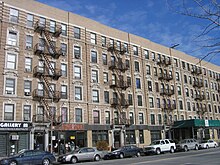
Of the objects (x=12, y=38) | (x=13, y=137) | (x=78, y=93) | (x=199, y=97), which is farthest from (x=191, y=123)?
(x=12, y=38)

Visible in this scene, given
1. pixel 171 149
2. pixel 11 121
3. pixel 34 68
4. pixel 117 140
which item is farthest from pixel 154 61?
pixel 11 121

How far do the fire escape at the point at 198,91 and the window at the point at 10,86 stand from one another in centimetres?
3957

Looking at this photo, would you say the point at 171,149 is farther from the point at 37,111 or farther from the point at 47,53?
the point at 47,53

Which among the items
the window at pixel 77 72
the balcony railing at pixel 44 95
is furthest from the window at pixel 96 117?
the balcony railing at pixel 44 95

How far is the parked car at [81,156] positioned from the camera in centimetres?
2552

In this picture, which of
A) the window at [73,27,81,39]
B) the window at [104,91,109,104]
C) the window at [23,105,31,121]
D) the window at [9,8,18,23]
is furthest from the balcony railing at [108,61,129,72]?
the window at [9,8,18,23]

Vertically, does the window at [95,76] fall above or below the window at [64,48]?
below

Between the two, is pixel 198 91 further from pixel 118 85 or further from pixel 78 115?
pixel 78 115

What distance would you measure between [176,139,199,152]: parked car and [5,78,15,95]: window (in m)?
23.1

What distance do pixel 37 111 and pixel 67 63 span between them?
8.42 metres

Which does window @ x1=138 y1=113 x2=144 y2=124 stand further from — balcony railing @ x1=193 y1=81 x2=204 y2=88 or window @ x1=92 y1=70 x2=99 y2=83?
balcony railing @ x1=193 y1=81 x2=204 y2=88

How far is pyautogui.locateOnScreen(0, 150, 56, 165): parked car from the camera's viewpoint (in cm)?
2174

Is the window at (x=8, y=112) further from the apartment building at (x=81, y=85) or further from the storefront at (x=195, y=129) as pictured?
the storefront at (x=195, y=129)

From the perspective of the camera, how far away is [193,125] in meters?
48.4
